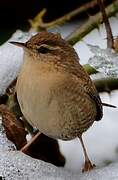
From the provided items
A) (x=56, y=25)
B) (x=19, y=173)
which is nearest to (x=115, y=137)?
(x=19, y=173)

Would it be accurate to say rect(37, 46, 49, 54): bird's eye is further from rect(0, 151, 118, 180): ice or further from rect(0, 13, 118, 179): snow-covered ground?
rect(0, 151, 118, 180): ice

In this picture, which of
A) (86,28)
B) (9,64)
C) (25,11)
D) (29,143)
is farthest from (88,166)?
(25,11)

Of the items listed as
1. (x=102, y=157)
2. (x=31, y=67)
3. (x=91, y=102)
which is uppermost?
(x=31, y=67)

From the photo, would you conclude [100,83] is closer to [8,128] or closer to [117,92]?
[117,92]

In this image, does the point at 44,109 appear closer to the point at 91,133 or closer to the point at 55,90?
the point at 55,90

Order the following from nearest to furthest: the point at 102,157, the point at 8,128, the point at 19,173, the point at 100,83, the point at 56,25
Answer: the point at 19,173, the point at 8,128, the point at 102,157, the point at 100,83, the point at 56,25

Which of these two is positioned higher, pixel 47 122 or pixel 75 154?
pixel 47 122

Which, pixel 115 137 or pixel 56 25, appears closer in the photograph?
pixel 115 137
